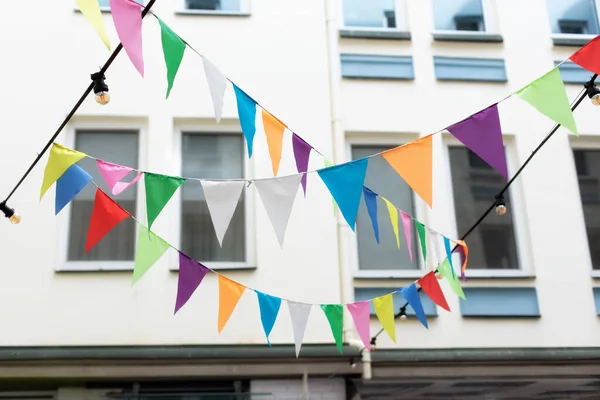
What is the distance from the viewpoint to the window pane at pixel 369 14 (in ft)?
29.0

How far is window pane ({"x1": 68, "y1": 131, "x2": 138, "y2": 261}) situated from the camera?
738 centimetres

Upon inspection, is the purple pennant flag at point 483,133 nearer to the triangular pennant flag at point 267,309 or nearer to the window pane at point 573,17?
the triangular pennant flag at point 267,309

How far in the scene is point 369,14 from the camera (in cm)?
888

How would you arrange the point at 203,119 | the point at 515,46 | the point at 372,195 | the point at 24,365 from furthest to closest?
the point at 515,46 → the point at 203,119 → the point at 24,365 → the point at 372,195

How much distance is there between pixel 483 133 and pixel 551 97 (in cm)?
43

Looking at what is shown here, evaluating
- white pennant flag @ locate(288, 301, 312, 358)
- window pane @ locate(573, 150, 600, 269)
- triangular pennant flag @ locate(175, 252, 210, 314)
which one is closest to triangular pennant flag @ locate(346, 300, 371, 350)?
white pennant flag @ locate(288, 301, 312, 358)

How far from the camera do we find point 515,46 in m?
8.68

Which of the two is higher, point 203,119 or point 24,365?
point 203,119

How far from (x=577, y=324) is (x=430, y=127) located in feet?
8.55

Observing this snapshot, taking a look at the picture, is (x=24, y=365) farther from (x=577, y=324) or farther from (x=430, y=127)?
(x=577, y=324)

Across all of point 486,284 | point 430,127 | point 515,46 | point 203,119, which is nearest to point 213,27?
point 203,119

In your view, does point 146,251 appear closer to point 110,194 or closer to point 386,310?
point 386,310

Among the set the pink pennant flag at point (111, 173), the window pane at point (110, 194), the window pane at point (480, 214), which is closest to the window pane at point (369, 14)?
the window pane at point (480, 214)

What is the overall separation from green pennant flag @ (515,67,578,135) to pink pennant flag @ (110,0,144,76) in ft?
7.09
